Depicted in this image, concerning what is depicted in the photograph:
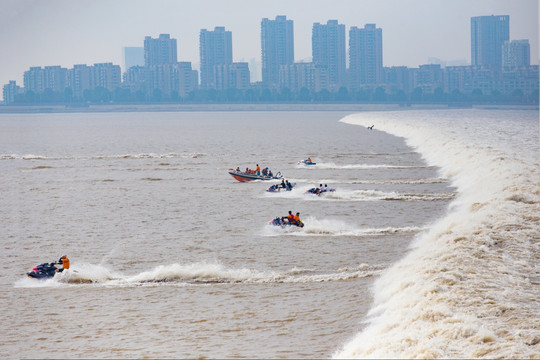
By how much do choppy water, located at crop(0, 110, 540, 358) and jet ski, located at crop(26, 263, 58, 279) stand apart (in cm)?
43

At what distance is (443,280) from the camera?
28594mm

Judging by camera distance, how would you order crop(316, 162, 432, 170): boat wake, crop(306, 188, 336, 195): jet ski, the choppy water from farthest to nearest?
crop(316, 162, 432, 170): boat wake, crop(306, 188, 336, 195): jet ski, the choppy water

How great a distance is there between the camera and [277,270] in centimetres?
3531

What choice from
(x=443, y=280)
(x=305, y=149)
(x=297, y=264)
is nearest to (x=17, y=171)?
(x=305, y=149)

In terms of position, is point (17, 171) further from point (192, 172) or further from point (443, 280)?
point (443, 280)

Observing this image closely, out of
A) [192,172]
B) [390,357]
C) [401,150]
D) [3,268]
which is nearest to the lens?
[390,357]

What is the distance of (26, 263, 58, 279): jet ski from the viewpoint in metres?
34.1

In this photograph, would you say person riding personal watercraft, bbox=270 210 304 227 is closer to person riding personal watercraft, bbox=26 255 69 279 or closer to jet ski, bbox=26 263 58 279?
person riding personal watercraft, bbox=26 255 69 279

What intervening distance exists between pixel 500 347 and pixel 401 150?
324 ft

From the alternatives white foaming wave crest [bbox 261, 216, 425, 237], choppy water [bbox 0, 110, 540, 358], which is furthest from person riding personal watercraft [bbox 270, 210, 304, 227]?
choppy water [bbox 0, 110, 540, 358]

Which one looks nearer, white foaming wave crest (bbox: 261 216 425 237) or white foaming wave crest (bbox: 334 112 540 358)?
white foaming wave crest (bbox: 334 112 540 358)

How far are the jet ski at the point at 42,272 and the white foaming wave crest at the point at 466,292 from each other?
14.9m

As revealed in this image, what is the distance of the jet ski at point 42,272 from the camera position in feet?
112

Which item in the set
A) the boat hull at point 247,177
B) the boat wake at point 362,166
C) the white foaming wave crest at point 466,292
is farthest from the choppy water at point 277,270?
the boat wake at point 362,166
